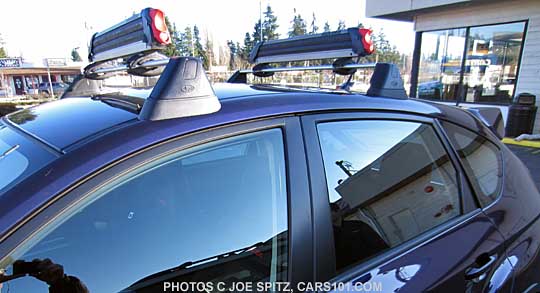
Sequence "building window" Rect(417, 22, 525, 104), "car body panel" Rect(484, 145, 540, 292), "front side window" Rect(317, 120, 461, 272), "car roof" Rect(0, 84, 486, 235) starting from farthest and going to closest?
1. "building window" Rect(417, 22, 525, 104)
2. "car body panel" Rect(484, 145, 540, 292)
3. "front side window" Rect(317, 120, 461, 272)
4. "car roof" Rect(0, 84, 486, 235)

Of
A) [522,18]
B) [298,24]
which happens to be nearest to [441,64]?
[522,18]

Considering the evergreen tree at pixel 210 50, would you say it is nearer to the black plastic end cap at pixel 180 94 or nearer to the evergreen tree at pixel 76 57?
the evergreen tree at pixel 76 57

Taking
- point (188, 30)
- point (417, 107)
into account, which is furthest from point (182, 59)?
point (188, 30)

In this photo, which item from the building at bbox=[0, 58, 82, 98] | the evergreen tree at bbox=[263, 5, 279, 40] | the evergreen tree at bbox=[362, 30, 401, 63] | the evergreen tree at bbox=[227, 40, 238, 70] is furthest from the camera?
the evergreen tree at bbox=[263, 5, 279, 40]

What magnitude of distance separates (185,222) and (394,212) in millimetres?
868

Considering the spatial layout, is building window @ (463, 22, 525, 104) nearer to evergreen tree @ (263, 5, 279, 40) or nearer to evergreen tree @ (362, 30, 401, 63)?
evergreen tree @ (362, 30, 401, 63)

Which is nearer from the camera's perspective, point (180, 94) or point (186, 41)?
point (180, 94)

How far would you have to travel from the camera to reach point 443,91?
1016 cm

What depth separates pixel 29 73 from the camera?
162 feet

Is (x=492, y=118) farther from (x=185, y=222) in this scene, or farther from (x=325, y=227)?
(x=185, y=222)

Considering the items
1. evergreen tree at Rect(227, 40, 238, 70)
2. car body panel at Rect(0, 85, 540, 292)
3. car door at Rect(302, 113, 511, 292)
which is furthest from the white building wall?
evergreen tree at Rect(227, 40, 238, 70)

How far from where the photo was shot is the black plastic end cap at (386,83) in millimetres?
1637

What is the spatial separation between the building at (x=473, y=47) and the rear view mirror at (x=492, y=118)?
7223 millimetres

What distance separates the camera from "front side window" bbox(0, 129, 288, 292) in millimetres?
859
